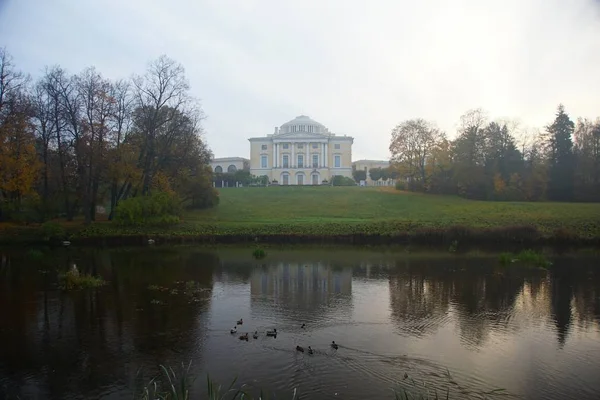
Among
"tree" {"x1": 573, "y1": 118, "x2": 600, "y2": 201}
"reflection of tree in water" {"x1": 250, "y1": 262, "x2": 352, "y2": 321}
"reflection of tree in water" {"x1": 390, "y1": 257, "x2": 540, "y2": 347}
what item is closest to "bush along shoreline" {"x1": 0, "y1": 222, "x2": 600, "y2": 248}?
"reflection of tree in water" {"x1": 390, "y1": 257, "x2": 540, "y2": 347}

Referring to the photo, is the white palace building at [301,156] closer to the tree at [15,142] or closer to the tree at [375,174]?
the tree at [375,174]

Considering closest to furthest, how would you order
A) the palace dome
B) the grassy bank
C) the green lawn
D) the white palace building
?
the grassy bank → the green lawn → the white palace building → the palace dome

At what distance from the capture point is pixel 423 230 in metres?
28.0

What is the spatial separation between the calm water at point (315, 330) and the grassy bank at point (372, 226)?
8.98 m

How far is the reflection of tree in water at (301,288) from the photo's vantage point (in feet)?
40.7

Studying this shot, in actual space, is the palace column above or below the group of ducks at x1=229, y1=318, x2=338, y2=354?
above

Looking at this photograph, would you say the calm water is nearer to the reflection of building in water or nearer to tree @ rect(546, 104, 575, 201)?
the reflection of building in water

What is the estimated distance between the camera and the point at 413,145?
5134 cm

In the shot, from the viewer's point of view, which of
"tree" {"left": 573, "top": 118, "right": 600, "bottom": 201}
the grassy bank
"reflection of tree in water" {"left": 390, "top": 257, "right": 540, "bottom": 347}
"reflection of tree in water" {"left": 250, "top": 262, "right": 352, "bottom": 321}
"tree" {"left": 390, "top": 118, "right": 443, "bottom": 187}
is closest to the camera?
"reflection of tree in water" {"left": 390, "top": 257, "right": 540, "bottom": 347}

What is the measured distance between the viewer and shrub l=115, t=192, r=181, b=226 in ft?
94.7

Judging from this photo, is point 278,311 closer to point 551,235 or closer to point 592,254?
point 592,254

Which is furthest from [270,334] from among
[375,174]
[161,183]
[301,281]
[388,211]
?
[375,174]

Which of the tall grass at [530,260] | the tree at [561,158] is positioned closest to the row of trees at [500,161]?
the tree at [561,158]

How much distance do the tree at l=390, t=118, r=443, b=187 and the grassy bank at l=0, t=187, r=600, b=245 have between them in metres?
9.54
